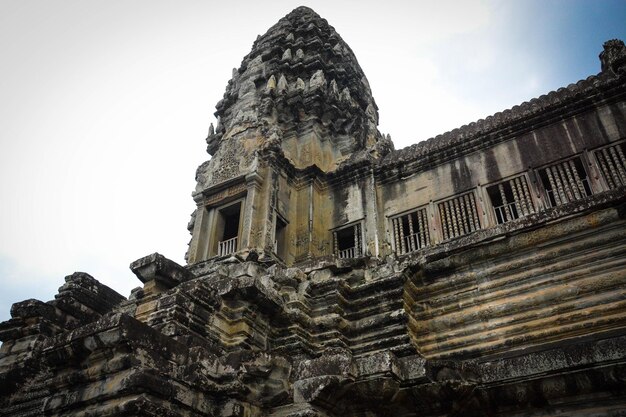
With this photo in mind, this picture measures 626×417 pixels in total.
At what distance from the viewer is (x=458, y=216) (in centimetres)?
1141

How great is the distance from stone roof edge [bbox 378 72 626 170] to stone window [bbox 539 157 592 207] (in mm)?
1336

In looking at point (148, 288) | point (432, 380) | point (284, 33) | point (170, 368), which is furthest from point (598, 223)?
point (284, 33)

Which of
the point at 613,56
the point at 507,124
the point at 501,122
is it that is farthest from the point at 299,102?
the point at 613,56

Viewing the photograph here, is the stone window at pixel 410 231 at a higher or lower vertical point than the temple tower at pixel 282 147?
lower

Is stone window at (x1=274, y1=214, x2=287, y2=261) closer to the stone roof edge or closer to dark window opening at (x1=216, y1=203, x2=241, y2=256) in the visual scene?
dark window opening at (x1=216, y1=203, x2=241, y2=256)

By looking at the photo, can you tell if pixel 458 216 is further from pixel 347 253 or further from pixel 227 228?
pixel 227 228

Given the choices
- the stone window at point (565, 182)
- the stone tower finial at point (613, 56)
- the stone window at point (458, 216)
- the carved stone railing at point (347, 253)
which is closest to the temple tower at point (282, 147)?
the carved stone railing at point (347, 253)

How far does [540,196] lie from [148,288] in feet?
27.3

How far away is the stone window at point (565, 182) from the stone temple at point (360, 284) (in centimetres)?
4

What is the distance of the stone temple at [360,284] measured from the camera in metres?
4.43

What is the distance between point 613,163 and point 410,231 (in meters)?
4.55

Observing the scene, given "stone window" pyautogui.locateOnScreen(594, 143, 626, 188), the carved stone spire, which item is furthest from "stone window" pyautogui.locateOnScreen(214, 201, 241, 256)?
"stone window" pyautogui.locateOnScreen(594, 143, 626, 188)

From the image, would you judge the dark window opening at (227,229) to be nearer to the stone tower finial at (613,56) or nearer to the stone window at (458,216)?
the stone window at (458,216)

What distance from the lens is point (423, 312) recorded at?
27.2ft
